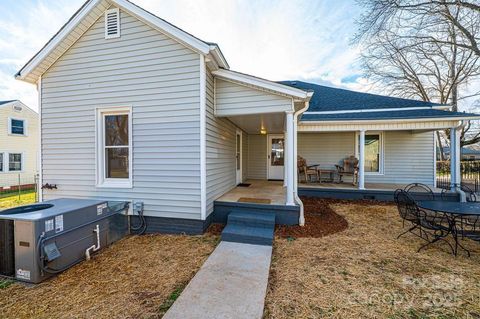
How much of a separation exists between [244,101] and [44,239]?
13.4 ft

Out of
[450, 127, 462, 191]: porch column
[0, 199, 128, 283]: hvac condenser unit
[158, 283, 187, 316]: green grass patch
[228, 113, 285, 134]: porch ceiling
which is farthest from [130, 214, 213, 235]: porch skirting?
[450, 127, 462, 191]: porch column

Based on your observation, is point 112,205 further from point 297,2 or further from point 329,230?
point 297,2

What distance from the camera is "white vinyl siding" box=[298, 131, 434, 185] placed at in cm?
876

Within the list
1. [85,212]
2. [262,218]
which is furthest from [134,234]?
[262,218]

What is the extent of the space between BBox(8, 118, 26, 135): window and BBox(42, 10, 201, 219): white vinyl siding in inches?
452

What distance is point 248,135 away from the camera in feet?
33.4

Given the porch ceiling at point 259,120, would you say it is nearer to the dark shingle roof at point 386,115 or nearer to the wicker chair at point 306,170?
the dark shingle roof at point 386,115

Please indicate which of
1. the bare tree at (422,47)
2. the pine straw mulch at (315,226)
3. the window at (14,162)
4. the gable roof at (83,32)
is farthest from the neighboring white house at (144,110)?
the window at (14,162)

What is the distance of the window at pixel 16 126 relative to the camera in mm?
12554

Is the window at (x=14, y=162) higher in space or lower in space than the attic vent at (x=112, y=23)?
lower

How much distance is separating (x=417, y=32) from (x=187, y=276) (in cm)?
1626

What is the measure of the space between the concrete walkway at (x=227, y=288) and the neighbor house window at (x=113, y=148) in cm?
298

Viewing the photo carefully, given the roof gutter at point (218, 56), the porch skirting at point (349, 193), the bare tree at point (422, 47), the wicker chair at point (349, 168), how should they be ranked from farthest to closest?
the bare tree at point (422, 47)
the wicker chair at point (349, 168)
the porch skirting at point (349, 193)
the roof gutter at point (218, 56)

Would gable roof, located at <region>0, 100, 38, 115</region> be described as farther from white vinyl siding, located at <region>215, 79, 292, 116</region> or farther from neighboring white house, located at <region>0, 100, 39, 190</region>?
white vinyl siding, located at <region>215, 79, 292, 116</region>
